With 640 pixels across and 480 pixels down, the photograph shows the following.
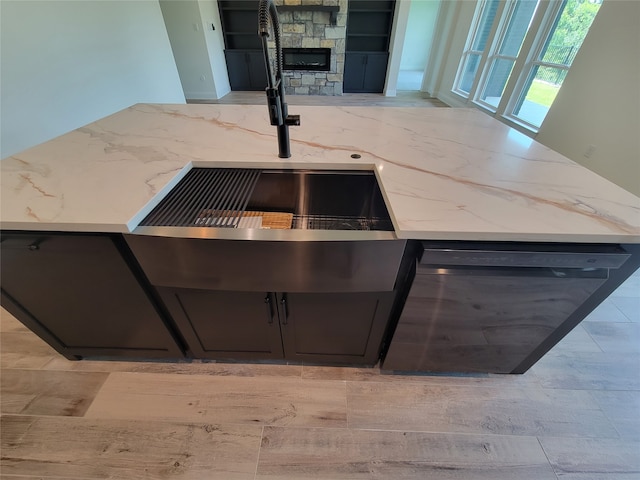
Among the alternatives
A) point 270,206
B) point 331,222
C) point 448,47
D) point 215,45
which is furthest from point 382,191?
point 448,47

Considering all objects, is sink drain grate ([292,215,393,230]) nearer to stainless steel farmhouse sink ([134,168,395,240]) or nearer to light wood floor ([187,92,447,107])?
stainless steel farmhouse sink ([134,168,395,240])

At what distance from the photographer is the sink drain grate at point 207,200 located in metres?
0.87

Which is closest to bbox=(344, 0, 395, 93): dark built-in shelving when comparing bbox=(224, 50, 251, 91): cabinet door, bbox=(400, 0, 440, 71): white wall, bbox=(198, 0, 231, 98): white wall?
bbox=(224, 50, 251, 91): cabinet door

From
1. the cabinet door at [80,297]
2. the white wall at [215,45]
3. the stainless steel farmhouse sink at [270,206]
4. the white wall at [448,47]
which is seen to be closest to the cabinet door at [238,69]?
the white wall at [215,45]

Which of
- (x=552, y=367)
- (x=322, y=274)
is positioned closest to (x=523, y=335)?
(x=552, y=367)

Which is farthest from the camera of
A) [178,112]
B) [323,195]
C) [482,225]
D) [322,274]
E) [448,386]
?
[178,112]

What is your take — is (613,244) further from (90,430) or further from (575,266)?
(90,430)

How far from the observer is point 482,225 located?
74 cm

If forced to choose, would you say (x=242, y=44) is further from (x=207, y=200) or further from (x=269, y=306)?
(x=269, y=306)

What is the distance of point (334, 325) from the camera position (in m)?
1.09

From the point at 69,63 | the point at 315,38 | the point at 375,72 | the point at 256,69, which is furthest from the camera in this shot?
the point at 256,69

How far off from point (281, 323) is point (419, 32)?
11.5 metres

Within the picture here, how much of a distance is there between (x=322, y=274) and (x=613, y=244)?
2.86 feet

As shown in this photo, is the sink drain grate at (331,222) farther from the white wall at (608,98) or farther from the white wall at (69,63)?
the white wall at (608,98)
